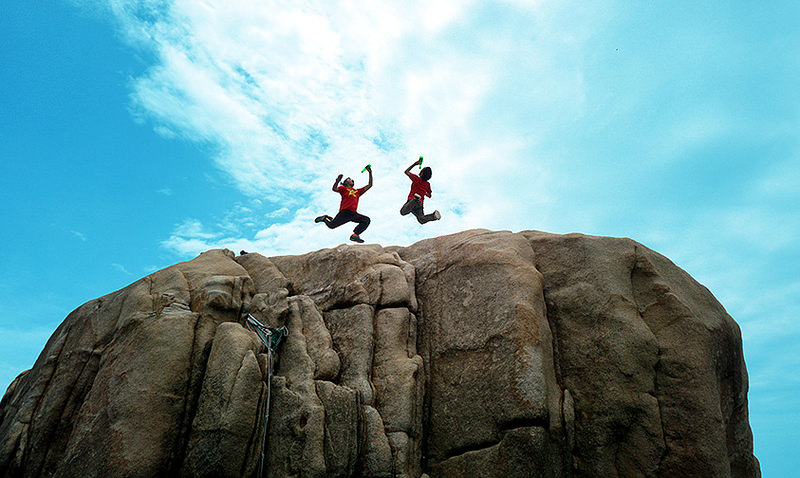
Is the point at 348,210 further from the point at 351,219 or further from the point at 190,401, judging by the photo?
the point at 190,401

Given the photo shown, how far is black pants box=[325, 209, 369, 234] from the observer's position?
19.2 meters

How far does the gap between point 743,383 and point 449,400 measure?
727 centimetres

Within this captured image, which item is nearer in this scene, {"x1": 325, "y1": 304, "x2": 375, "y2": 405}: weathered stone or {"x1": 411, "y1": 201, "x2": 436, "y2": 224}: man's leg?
{"x1": 325, "y1": 304, "x2": 375, "y2": 405}: weathered stone

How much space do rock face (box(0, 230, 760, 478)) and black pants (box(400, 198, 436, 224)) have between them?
5.48 meters

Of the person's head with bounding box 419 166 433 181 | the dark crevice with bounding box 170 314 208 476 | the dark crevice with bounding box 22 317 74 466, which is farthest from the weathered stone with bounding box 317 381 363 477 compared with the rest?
the person's head with bounding box 419 166 433 181

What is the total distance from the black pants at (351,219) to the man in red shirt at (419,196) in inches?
61.0

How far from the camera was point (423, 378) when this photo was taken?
12.1 m

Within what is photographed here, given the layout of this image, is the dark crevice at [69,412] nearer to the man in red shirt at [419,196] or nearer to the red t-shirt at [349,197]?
the red t-shirt at [349,197]

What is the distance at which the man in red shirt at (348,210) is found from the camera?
A: 1919 cm

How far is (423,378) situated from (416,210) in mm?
8557

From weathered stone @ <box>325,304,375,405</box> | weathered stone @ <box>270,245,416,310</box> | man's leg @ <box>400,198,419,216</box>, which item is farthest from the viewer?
man's leg @ <box>400,198,419,216</box>

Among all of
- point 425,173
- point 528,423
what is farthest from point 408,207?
point 528,423

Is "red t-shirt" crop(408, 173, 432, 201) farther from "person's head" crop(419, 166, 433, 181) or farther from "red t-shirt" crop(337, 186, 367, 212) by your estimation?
"red t-shirt" crop(337, 186, 367, 212)

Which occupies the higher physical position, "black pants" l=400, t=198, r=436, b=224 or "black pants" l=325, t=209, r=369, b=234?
"black pants" l=400, t=198, r=436, b=224
